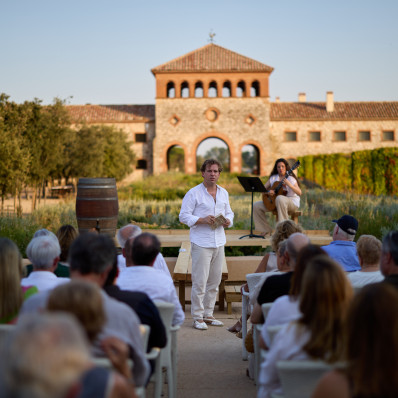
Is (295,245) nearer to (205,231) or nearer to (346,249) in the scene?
(346,249)

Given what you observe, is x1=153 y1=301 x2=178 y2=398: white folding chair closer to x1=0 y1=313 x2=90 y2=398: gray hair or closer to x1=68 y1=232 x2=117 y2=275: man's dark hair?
x1=68 y1=232 x2=117 y2=275: man's dark hair

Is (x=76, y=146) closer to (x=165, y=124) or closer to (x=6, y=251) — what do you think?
(x=165, y=124)

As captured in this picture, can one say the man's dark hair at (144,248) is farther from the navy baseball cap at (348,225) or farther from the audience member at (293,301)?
the navy baseball cap at (348,225)

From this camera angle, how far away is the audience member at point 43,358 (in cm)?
128

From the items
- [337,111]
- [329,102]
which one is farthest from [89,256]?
[337,111]

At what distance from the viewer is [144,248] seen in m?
3.31

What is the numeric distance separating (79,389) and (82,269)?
1161 millimetres

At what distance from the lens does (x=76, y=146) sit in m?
26.8

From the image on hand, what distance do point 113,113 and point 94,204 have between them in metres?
31.1

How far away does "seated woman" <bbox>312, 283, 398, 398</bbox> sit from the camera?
1586 millimetres

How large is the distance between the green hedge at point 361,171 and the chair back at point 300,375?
1657cm

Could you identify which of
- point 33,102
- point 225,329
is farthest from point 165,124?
point 225,329

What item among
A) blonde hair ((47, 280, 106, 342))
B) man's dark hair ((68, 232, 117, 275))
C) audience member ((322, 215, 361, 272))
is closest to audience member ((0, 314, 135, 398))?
blonde hair ((47, 280, 106, 342))

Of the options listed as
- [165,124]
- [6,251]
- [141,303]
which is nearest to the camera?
[6,251]
